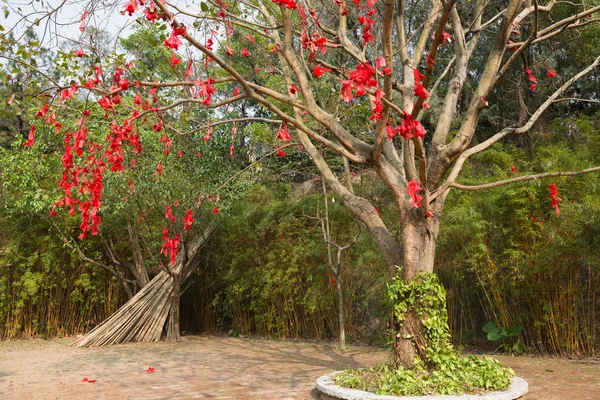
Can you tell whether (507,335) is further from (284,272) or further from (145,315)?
(145,315)

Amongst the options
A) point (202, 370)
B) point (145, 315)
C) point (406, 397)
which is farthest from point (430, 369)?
point (145, 315)

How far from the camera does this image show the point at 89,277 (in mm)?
7703

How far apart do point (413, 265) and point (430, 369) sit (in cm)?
64

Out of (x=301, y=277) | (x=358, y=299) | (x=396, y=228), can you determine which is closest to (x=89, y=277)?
(x=301, y=277)

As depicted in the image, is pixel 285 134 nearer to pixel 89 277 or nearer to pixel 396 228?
pixel 396 228

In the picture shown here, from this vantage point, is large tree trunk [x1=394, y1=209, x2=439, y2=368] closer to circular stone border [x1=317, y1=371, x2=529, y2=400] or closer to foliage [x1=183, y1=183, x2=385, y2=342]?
circular stone border [x1=317, y1=371, x2=529, y2=400]

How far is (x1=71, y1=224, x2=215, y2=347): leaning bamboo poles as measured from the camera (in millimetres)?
6755

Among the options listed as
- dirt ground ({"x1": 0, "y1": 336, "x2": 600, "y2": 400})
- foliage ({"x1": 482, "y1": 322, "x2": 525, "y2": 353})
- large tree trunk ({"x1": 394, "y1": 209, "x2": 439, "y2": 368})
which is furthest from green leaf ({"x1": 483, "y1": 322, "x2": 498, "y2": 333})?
large tree trunk ({"x1": 394, "y1": 209, "x2": 439, "y2": 368})

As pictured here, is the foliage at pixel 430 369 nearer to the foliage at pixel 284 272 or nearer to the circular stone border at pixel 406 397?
the circular stone border at pixel 406 397

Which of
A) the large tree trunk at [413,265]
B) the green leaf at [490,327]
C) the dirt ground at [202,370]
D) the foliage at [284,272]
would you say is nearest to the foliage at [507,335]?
the green leaf at [490,327]

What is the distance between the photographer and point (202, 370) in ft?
16.1

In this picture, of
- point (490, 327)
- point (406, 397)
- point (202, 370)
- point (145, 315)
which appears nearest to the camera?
point (406, 397)

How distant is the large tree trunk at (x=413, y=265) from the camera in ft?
11.5

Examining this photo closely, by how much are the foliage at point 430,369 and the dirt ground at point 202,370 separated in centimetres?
48
